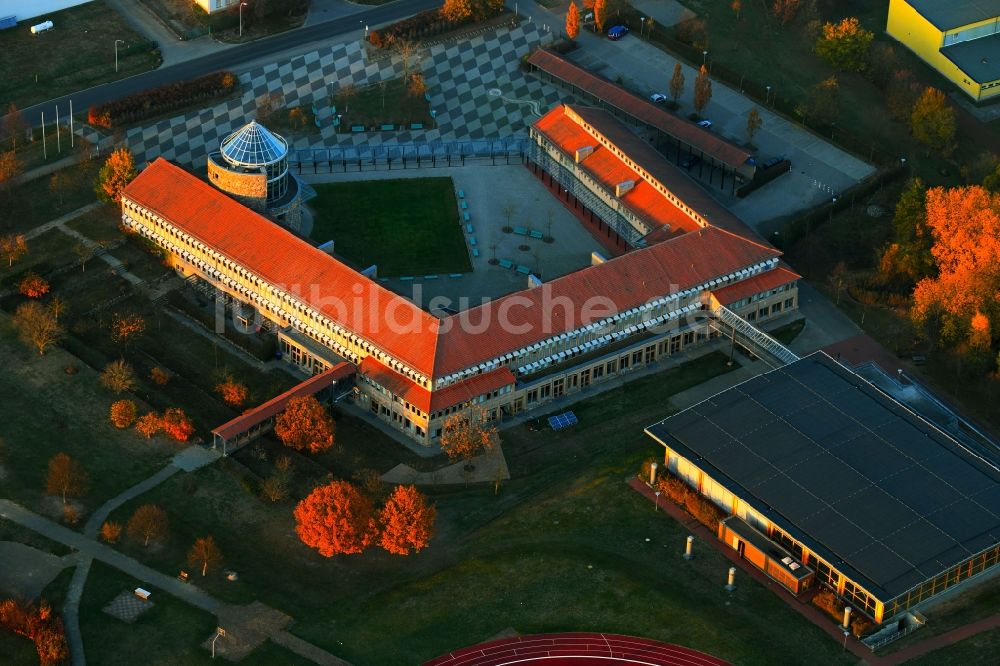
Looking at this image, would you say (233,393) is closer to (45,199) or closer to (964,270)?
(45,199)

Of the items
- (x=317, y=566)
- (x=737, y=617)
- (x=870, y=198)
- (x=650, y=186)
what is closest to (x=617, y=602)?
(x=737, y=617)

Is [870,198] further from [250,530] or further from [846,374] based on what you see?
[250,530]

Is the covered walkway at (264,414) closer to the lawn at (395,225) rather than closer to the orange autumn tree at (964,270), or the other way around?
the lawn at (395,225)

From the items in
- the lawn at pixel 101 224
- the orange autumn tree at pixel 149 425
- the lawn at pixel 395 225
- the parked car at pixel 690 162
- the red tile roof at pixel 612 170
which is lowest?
the orange autumn tree at pixel 149 425

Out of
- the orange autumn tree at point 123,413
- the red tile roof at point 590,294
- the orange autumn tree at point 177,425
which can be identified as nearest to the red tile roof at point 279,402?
the orange autumn tree at point 177,425

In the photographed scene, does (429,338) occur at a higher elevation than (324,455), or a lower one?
higher
